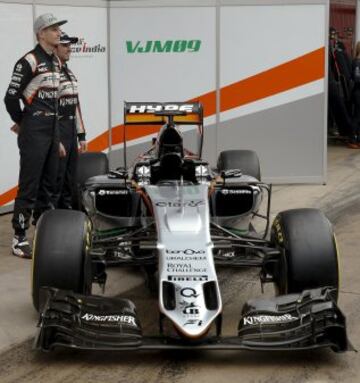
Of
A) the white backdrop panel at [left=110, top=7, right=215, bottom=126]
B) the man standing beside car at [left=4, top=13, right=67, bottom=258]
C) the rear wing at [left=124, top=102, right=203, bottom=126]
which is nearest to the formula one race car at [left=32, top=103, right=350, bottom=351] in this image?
the rear wing at [left=124, top=102, right=203, bottom=126]

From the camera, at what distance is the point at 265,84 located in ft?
34.6

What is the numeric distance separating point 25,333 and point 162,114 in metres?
2.29

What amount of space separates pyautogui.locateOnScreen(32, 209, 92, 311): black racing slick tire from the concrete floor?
40 centimetres

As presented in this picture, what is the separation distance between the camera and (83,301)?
4.86 metres

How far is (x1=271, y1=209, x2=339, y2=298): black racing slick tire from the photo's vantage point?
5164 millimetres

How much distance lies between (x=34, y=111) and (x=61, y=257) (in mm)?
2334

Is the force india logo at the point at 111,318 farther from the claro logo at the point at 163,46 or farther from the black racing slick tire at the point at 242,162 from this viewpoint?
the claro logo at the point at 163,46

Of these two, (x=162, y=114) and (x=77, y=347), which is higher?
(x=162, y=114)

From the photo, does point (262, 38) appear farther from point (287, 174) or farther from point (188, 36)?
point (287, 174)

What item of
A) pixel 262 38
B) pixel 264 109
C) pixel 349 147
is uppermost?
pixel 262 38

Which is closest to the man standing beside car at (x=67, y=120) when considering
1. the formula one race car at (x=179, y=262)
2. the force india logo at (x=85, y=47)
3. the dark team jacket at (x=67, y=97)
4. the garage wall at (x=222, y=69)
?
the dark team jacket at (x=67, y=97)

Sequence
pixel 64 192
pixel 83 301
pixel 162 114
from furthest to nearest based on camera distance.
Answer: pixel 64 192 → pixel 162 114 → pixel 83 301

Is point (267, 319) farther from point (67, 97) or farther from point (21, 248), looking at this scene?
point (67, 97)

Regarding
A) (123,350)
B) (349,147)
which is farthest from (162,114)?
(349,147)
